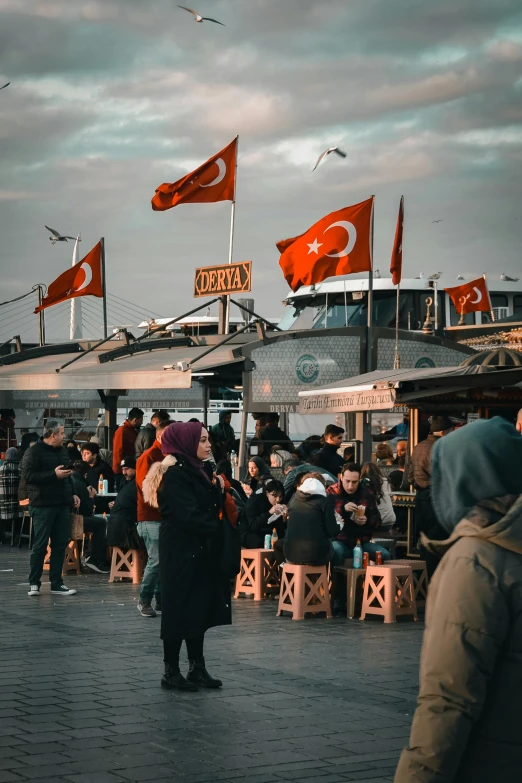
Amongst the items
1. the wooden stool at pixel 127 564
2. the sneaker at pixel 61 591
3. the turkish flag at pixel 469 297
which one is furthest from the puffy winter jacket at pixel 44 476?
the turkish flag at pixel 469 297

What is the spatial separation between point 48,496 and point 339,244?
7.69m

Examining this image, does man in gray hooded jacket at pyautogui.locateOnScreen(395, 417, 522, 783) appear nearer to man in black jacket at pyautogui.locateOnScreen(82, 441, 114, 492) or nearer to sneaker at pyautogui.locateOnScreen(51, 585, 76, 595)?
sneaker at pyautogui.locateOnScreen(51, 585, 76, 595)

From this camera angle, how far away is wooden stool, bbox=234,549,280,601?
13.1m

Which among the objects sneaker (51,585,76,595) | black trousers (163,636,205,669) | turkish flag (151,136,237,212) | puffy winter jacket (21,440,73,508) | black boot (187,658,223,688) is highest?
turkish flag (151,136,237,212)

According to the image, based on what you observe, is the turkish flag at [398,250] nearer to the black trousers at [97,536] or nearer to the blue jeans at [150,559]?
the black trousers at [97,536]

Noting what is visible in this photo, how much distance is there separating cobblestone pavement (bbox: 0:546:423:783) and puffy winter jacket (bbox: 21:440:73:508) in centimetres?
161

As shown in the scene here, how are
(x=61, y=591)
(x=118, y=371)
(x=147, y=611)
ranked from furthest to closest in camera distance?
(x=118, y=371), (x=61, y=591), (x=147, y=611)

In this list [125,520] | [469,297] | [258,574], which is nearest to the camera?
[258,574]

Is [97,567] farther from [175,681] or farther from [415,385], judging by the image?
[175,681]

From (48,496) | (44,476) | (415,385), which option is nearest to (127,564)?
(48,496)

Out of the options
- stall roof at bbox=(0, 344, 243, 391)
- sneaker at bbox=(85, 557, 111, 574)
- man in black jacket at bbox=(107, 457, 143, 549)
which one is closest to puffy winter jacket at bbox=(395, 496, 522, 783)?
man in black jacket at bbox=(107, 457, 143, 549)

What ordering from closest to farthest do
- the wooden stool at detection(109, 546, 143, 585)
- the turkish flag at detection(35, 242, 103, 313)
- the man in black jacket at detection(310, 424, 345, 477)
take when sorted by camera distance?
1. the wooden stool at detection(109, 546, 143, 585)
2. the man in black jacket at detection(310, 424, 345, 477)
3. the turkish flag at detection(35, 242, 103, 313)

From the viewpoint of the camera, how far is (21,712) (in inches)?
290

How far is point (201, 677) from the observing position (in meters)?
8.23
